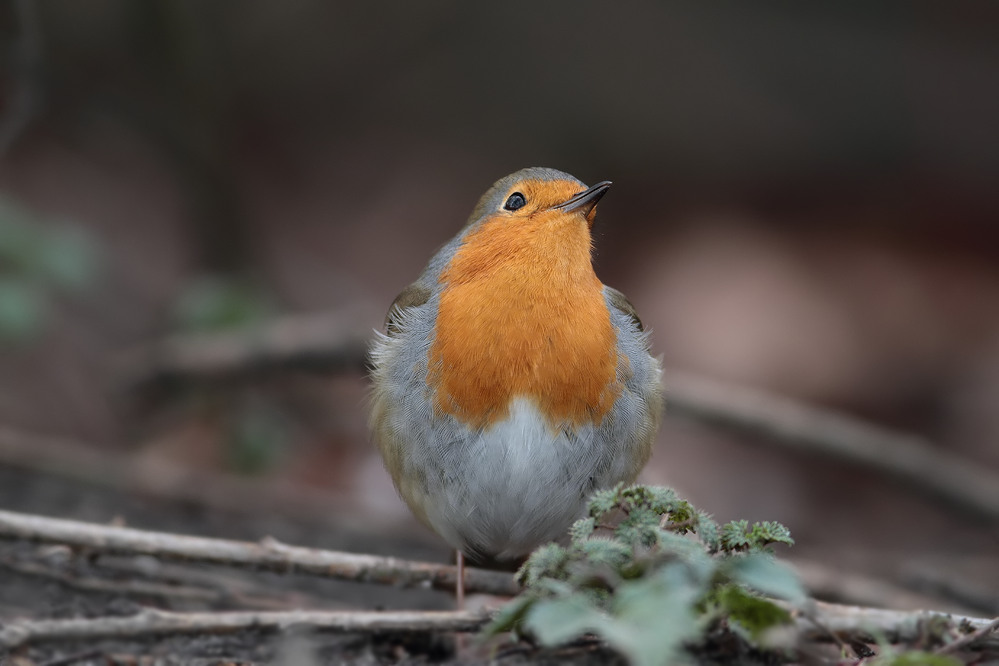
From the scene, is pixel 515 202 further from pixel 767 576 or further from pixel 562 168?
pixel 562 168

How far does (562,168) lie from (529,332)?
4.97 meters

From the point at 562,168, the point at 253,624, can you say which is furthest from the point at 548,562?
the point at 562,168

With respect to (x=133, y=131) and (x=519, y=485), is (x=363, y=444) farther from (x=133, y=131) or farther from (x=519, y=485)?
(x=519, y=485)

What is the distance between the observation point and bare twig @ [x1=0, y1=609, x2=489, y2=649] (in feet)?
8.03

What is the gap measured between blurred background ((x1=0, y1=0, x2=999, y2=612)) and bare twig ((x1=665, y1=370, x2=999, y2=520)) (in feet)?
2.48

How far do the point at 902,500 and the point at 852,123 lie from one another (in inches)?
113

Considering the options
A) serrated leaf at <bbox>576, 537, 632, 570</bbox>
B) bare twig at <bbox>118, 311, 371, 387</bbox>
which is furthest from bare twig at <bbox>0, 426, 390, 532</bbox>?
serrated leaf at <bbox>576, 537, 632, 570</bbox>

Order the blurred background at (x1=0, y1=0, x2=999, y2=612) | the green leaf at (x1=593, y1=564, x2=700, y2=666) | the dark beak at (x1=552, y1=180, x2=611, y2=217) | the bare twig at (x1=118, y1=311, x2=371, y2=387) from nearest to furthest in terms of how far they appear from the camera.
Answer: the green leaf at (x1=593, y1=564, x2=700, y2=666)
the dark beak at (x1=552, y1=180, x2=611, y2=217)
the bare twig at (x1=118, y1=311, x2=371, y2=387)
the blurred background at (x1=0, y1=0, x2=999, y2=612)

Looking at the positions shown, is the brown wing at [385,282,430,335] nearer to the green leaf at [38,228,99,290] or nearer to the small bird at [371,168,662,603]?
the small bird at [371,168,662,603]

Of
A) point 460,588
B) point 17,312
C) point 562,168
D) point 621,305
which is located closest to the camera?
point 460,588

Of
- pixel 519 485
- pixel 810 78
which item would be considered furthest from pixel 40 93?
pixel 810 78

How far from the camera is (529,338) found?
9.70 ft

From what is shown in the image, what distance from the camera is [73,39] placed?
7410 millimetres

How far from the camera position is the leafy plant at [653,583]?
1.67m
